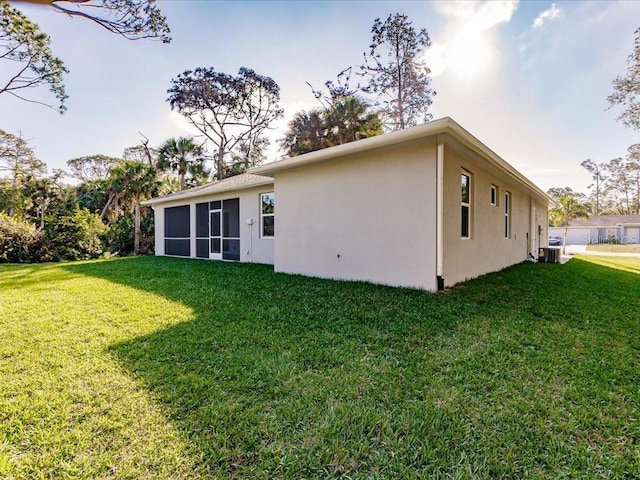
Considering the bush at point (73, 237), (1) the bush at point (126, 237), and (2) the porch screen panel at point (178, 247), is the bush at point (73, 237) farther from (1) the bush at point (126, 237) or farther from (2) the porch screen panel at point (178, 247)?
(2) the porch screen panel at point (178, 247)

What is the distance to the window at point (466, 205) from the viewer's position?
276 inches

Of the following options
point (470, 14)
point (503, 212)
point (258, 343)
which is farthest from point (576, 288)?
point (470, 14)

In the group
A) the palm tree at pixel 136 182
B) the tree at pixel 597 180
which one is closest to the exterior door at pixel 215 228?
the palm tree at pixel 136 182

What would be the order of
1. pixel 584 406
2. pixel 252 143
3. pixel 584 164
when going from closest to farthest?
pixel 584 406
pixel 252 143
pixel 584 164

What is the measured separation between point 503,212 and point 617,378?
771 cm

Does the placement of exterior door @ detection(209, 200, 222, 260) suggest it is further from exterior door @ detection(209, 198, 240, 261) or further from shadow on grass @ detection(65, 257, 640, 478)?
shadow on grass @ detection(65, 257, 640, 478)

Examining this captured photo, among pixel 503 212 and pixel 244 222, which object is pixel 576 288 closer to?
pixel 503 212

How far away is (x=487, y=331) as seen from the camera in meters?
3.99

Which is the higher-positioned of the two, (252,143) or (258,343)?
(252,143)

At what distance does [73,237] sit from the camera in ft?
46.8

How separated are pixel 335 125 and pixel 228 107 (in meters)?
11.4

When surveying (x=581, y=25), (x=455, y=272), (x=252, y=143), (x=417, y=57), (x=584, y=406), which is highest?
(x=417, y=57)

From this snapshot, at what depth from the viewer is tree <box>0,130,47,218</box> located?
21.4 meters

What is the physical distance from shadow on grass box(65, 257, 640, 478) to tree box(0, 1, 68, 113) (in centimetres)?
1151
